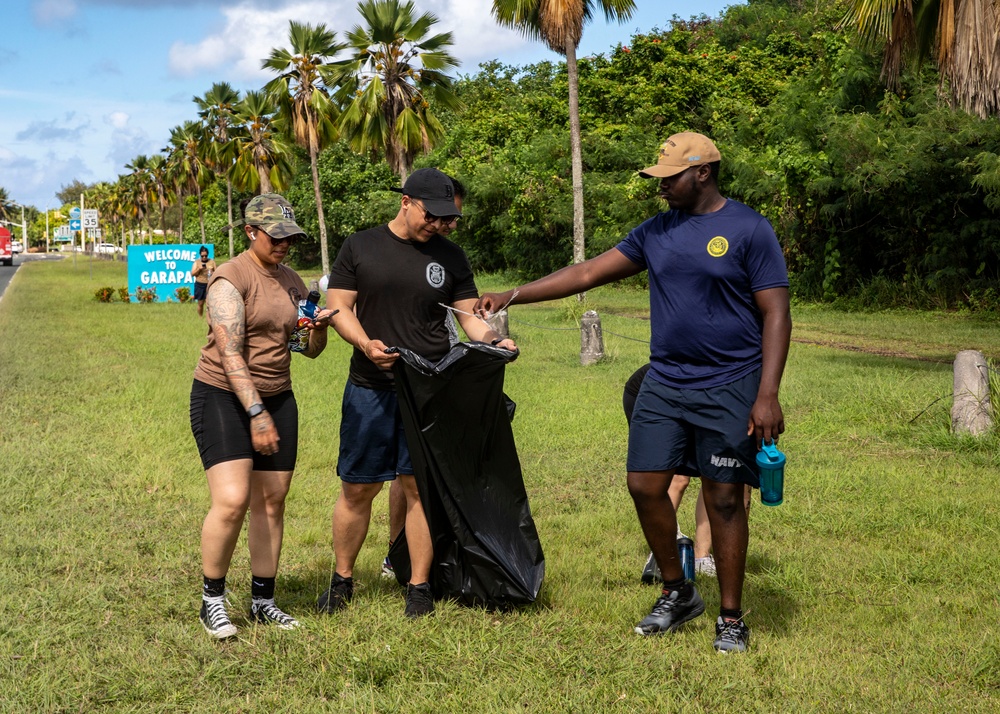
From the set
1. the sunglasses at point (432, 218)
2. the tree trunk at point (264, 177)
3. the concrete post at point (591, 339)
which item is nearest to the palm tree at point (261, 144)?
the tree trunk at point (264, 177)

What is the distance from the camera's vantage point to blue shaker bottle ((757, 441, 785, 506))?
13.0 feet

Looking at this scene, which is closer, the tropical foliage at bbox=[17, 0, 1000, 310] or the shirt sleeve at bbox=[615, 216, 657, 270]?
the shirt sleeve at bbox=[615, 216, 657, 270]

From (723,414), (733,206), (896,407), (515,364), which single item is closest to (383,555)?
(723,414)

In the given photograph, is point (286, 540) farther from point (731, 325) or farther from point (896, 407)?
point (896, 407)

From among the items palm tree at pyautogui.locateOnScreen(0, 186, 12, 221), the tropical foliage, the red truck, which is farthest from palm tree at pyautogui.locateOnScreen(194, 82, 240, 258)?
palm tree at pyautogui.locateOnScreen(0, 186, 12, 221)

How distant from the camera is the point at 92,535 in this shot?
18.8 feet

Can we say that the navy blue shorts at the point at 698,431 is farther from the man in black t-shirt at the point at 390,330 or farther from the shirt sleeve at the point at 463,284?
the shirt sleeve at the point at 463,284

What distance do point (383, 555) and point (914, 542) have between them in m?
2.84

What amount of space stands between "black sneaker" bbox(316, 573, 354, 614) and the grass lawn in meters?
0.06

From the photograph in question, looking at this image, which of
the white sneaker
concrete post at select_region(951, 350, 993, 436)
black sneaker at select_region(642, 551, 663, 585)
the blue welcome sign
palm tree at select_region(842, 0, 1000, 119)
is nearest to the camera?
black sneaker at select_region(642, 551, 663, 585)

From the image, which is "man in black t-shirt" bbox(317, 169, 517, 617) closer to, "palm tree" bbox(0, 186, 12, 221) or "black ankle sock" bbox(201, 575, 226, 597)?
"black ankle sock" bbox(201, 575, 226, 597)

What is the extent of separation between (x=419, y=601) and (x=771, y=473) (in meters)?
1.58

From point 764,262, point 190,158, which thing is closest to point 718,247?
point 764,262

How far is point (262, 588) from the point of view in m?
4.35
